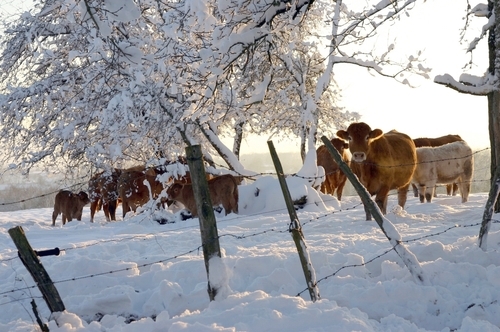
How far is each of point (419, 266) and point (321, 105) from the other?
1545 centimetres

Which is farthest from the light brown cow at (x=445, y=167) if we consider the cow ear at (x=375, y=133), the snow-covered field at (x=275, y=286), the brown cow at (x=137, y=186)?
the brown cow at (x=137, y=186)

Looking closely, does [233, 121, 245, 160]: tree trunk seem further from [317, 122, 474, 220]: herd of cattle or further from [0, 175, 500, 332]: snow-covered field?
[0, 175, 500, 332]: snow-covered field

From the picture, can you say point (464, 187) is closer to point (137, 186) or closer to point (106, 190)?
point (137, 186)

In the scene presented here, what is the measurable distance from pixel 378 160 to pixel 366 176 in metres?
0.40

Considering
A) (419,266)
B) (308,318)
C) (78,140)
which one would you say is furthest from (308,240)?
(78,140)

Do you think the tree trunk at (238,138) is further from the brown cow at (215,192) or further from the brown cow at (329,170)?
the brown cow at (215,192)

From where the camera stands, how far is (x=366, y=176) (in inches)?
411

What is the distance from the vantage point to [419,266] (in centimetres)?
561

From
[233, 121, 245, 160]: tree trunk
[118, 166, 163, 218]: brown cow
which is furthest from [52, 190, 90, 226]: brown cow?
[233, 121, 245, 160]: tree trunk

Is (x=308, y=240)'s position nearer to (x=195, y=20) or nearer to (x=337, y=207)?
(x=195, y=20)

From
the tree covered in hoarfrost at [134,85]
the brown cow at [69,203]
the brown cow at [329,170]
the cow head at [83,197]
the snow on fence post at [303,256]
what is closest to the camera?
the snow on fence post at [303,256]

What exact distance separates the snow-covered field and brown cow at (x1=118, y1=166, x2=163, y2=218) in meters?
6.30

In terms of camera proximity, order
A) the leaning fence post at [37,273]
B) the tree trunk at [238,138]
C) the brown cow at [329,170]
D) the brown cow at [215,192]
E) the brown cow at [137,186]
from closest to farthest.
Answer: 1. the leaning fence post at [37,273]
2. the brown cow at [215,192]
3. the brown cow at [137,186]
4. the brown cow at [329,170]
5. the tree trunk at [238,138]

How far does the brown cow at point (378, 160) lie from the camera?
10.1 metres
